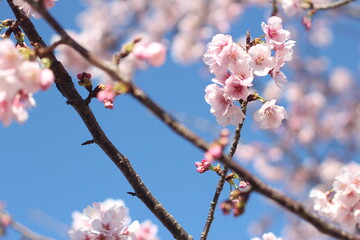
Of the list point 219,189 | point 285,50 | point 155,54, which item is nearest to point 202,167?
point 219,189

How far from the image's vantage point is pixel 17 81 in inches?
53.3

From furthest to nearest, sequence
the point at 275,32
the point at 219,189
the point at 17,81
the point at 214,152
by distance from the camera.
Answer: the point at 275,32
the point at 219,189
the point at 17,81
the point at 214,152

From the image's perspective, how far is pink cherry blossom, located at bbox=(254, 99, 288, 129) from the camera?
2254mm

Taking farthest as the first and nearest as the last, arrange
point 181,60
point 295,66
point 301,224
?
point 181,60, point 295,66, point 301,224

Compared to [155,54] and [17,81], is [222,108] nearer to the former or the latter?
[155,54]

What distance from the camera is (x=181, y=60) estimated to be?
12.0 metres

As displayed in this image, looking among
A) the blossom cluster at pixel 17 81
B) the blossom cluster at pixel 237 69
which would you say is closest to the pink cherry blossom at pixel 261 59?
the blossom cluster at pixel 237 69

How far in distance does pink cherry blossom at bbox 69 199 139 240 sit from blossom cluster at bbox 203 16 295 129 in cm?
74

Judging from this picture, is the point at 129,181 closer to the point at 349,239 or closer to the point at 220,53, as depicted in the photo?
the point at 220,53

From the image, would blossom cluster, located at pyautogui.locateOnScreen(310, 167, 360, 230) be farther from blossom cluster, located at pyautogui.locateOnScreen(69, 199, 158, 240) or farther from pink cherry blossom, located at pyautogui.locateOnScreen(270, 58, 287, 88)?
blossom cluster, located at pyautogui.locateOnScreen(69, 199, 158, 240)

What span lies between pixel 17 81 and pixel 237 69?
110 cm

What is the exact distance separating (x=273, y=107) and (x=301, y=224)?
828 centimetres

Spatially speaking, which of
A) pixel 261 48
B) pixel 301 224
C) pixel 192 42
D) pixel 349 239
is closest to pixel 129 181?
pixel 261 48

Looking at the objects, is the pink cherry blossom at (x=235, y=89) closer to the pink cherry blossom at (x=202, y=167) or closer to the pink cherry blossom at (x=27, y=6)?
the pink cherry blossom at (x=202, y=167)
